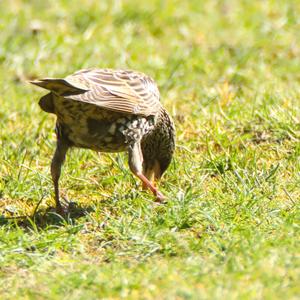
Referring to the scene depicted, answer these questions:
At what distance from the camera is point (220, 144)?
755 cm

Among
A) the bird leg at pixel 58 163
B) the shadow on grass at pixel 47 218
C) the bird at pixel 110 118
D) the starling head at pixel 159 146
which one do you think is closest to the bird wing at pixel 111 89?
the bird at pixel 110 118

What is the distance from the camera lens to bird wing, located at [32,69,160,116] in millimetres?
6094

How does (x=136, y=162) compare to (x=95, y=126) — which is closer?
(x=95, y=126)

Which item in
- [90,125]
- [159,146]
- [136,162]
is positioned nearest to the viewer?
[90,125]

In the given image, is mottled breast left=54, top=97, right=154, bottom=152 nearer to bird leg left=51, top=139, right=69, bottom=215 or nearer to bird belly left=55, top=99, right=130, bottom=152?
bird belly left=55, top=99, right=130, bottom=152

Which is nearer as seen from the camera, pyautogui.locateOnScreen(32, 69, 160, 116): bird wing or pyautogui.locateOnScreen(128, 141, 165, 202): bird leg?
pyautogui.locateOnScreen(32, 69, 160, 116): bird wing

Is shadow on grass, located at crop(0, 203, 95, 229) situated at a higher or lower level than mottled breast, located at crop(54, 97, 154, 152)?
lower

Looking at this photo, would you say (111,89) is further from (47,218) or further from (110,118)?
(47,218)

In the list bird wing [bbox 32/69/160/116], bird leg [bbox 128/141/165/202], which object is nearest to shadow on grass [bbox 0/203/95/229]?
bird leg [bbox 128/141/165/202]

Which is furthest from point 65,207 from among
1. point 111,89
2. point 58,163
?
point 111,89

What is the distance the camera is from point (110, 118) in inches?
256

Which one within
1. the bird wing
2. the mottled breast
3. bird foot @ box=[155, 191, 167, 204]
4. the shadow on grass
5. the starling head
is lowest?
the shadow on grass

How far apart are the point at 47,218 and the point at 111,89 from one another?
1.08m

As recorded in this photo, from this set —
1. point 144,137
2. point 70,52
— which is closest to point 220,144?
point 144,137
